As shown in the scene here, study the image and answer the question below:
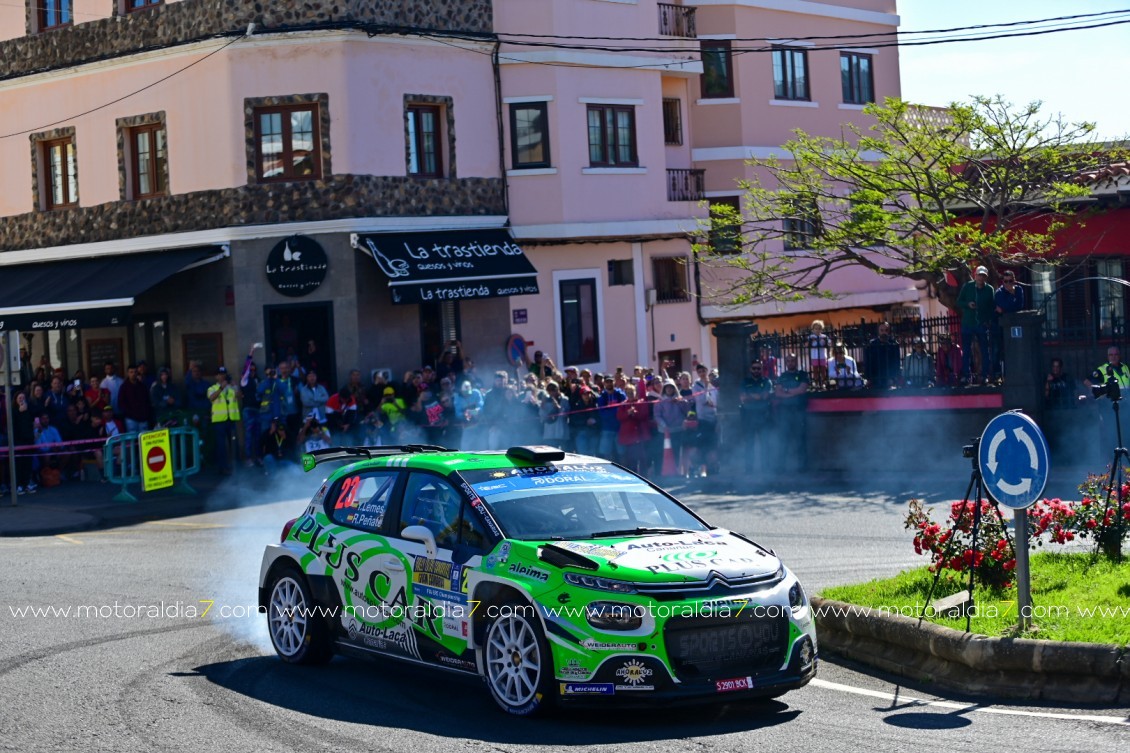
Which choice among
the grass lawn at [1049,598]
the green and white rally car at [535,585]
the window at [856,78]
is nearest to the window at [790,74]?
the window at [856,78]

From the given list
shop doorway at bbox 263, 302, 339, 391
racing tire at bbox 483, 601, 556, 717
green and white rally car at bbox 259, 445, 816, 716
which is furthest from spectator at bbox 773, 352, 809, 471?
racing tire at bbox 483, 601, 556, 717

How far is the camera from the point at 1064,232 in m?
28.6

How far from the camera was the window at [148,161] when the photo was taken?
30.1 metres

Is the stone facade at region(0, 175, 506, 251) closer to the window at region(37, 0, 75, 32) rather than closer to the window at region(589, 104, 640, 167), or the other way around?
the window at region(589, 104, 640, 167)

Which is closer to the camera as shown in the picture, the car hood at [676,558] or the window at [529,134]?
the car hood at [676,558]

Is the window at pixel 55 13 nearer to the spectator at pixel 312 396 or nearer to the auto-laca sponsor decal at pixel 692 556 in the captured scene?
the spectator at pixel 312 396

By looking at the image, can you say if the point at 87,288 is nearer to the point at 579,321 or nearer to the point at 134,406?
the point at 134,406

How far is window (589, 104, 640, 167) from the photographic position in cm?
3356

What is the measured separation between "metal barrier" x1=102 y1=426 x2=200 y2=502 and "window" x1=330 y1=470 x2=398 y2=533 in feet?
43.8

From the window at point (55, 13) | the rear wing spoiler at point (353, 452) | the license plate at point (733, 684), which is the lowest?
the license plate at point (733, 684)

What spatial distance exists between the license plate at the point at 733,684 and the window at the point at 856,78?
112 ft

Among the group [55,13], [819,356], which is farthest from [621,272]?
[55,13]

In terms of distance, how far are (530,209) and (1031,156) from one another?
10725 mm

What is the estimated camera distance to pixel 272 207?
2884cm
